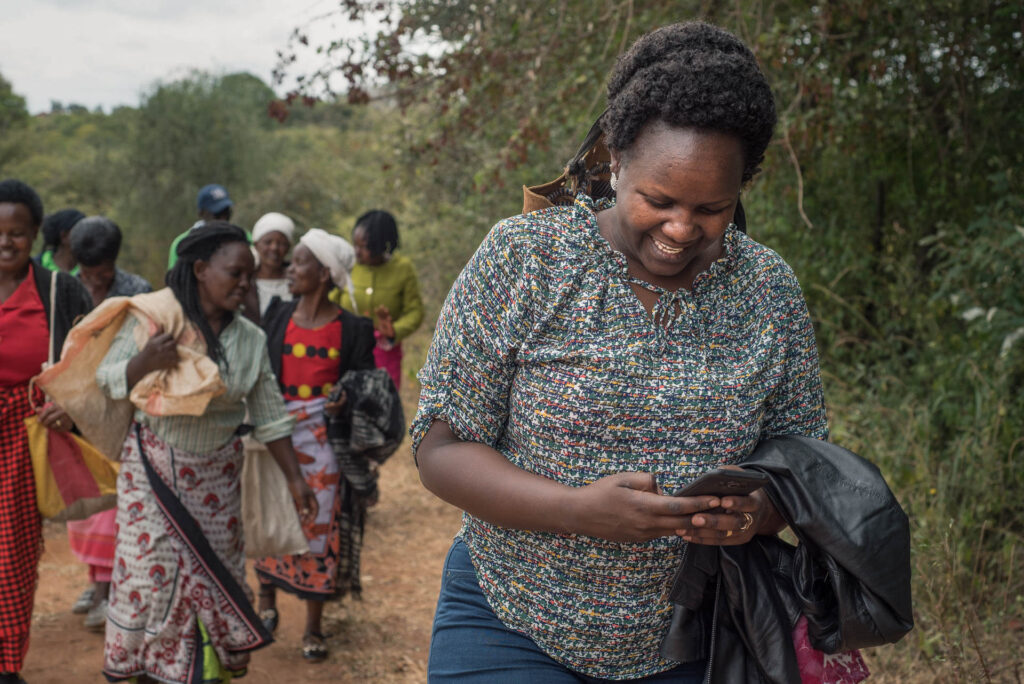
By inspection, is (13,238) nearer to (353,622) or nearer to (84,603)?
(84,603)

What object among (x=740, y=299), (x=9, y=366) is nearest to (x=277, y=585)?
→ (x=9, y=366)

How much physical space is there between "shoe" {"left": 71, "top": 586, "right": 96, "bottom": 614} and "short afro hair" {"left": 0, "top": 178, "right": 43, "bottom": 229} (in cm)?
243

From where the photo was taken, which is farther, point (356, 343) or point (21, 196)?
point (356, 343)

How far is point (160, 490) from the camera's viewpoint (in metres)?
4.27

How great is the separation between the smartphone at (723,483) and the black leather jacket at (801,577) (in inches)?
4.4

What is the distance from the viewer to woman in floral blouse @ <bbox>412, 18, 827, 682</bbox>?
1.90m

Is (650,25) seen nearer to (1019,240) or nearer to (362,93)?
(362,93)

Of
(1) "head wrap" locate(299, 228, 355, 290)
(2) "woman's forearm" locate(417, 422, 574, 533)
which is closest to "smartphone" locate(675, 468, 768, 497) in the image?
(2) "woman's forearm" locate(417, 422, 574, 533)

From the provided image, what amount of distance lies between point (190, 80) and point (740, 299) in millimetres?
25552

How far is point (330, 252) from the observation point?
5781 millimetres

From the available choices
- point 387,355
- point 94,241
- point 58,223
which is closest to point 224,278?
point 94,241

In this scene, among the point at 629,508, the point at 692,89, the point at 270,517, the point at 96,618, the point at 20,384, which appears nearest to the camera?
the point at 629,508

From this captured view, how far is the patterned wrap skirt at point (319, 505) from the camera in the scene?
5.52m

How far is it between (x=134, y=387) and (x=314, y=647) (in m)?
1.99
